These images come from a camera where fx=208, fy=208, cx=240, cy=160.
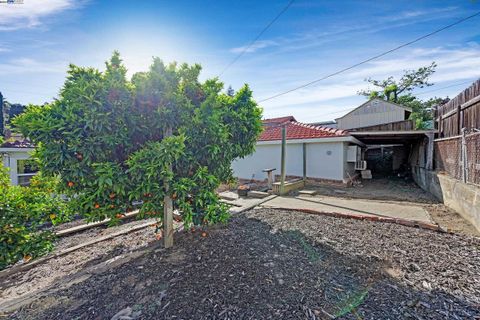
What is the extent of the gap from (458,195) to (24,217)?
8.79 meters

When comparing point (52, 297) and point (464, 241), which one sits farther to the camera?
point (464, 241)

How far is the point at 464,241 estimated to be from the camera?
11.0 feet

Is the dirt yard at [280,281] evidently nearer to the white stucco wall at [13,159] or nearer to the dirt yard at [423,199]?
the dirt yard at [423,199]

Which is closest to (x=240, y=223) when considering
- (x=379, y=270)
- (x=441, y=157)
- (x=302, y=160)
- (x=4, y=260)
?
(x=379, y=270)

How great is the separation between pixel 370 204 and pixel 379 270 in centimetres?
399

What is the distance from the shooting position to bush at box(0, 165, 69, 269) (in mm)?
3246

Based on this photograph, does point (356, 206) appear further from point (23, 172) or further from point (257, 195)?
point (23, 172)

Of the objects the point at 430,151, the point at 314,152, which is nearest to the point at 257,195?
the point at 314,152

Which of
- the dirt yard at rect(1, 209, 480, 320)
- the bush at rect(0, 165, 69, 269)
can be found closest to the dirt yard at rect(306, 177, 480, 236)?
the dirt yard at rect(1, 209, 480, 320)

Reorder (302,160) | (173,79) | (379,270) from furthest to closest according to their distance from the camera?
(302,160) → (173,79) → (379,270)

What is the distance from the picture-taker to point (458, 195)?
4.86 meters

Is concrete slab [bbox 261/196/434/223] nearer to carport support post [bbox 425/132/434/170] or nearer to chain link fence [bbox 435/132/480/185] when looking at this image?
chain link fence [bbox 435/132/480/185]

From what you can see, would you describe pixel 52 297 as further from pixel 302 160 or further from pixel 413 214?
pixel 302 160

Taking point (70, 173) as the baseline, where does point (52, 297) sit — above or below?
below
